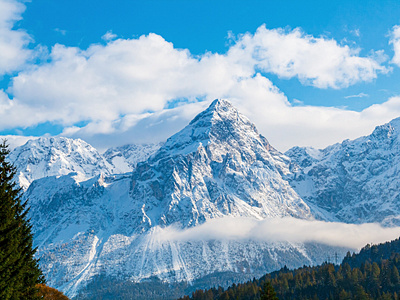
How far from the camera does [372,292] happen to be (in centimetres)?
18862

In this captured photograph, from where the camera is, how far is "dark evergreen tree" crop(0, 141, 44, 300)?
3047cm

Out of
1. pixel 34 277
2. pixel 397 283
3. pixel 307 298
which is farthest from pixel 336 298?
pixel 34 277

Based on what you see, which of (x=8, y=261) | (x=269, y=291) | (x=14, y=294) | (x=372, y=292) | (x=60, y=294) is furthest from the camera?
(x=372, y=292)

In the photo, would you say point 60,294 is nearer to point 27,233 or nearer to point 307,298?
point 27,233

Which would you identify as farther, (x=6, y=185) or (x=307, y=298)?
(x=307, y=298)

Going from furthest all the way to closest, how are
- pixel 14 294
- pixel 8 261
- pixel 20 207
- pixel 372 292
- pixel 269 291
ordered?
pixel 372 292 < pixel 269 291 < pixel 20 207 < pixel 14 294 < pixel 8 261

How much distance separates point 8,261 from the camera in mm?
30641

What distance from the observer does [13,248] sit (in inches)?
1243

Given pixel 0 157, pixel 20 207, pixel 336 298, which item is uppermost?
pixel 0 157

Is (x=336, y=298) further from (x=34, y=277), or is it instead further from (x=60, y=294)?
(x=34, y=277)

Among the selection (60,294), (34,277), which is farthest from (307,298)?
(34,277)

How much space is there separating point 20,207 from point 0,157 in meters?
3.88

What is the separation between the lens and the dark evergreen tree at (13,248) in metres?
30.5

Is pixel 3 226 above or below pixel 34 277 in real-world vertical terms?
above
